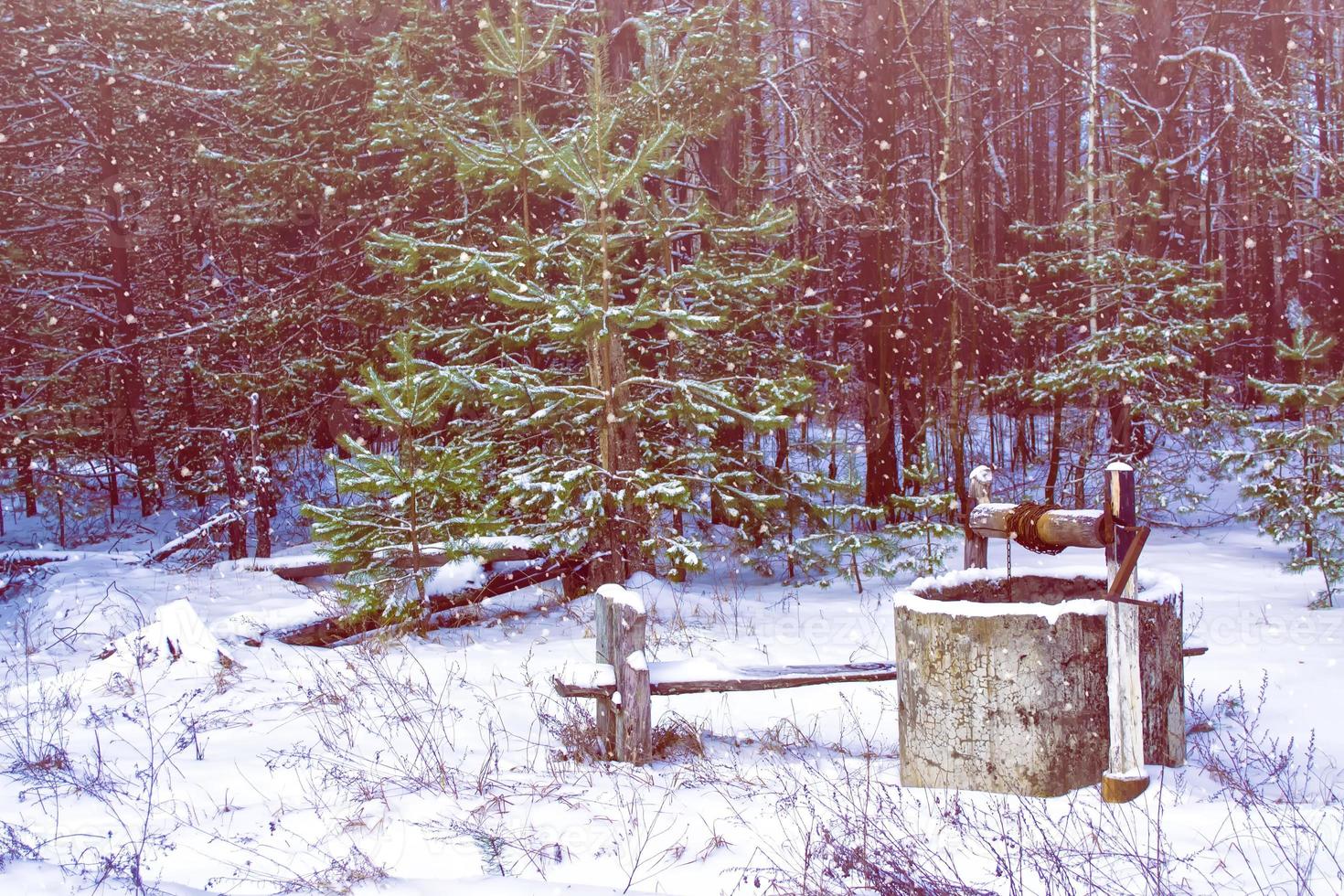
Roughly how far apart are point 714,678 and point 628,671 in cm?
46

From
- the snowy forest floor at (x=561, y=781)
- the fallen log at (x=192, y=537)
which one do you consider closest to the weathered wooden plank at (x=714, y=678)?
the snowy forest floor at (x=561, y=781)

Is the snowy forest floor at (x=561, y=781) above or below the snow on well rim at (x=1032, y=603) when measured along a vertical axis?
below

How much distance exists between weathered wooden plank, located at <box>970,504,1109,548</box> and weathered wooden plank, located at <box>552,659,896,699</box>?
1.07 m

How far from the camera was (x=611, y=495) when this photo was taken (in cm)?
897

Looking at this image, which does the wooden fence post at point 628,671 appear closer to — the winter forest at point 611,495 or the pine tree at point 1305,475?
the winter forest at point 611,495

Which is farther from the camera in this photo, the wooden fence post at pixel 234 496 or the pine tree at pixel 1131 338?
the wooden fence post at pixel 234 496

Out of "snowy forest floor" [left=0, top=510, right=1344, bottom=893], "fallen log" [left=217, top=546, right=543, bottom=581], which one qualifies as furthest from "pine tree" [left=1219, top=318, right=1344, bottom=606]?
"fallen log" [left=217, top=546, right=543, bottom=581]

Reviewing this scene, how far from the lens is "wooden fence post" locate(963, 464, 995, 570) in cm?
Answer: 536

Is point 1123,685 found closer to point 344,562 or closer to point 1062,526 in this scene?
point 1062,526

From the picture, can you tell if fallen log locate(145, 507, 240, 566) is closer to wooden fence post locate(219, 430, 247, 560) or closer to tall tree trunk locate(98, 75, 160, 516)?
wooden fence post locate(219, 430, 247, 560)

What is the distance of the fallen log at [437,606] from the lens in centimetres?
877

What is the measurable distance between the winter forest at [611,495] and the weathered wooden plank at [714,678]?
31 mm

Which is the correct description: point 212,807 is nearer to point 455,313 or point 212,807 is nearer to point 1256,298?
point 455,313

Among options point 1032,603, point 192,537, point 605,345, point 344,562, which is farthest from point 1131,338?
point 192,537
